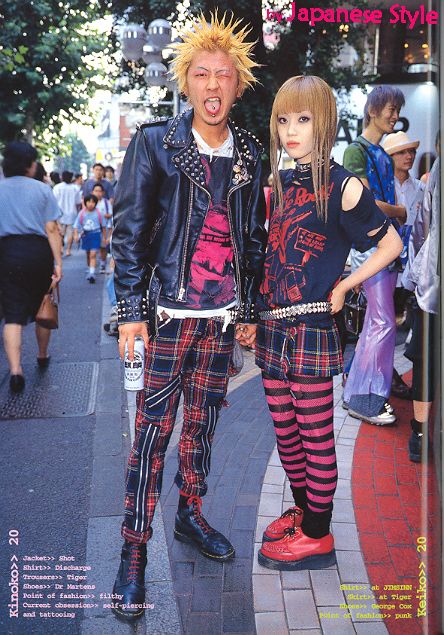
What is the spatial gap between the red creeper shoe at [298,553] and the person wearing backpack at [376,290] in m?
1.84

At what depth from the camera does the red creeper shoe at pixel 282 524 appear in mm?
3148

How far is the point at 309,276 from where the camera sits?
2748 mm

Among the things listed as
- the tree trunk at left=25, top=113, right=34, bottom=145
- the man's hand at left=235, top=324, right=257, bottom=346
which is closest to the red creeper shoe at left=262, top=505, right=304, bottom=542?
the man's hand at left=235, top=324, right=257, bottom=346

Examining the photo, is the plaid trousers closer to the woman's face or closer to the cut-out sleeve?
the cut-out sleeve

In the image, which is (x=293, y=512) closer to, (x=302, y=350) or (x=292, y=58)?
(x=302, y=350)

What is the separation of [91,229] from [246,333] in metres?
9.91

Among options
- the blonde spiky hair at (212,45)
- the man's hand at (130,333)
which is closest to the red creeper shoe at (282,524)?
the man's hand at (130,333)

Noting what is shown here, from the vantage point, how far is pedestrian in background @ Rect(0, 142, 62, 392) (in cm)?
A: 579

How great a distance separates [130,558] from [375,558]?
3.62ft

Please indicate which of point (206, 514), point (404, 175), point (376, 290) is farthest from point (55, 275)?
point (206, 514)

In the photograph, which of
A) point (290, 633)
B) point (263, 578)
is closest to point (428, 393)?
point (263, 578)

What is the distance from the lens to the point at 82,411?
5.42 metres

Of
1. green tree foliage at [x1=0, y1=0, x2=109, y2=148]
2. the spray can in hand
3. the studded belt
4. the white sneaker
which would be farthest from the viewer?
green tree foliage at [x1=0, y1=0, x2=109, y2=148]

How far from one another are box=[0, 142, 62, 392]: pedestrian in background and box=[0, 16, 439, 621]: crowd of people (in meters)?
3.24
